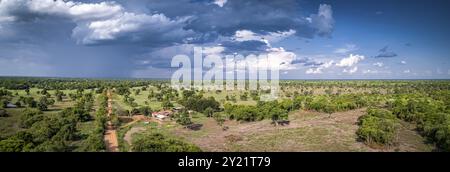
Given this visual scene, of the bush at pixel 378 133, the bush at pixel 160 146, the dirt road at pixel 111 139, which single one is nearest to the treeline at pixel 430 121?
the bush at pixel 378 133

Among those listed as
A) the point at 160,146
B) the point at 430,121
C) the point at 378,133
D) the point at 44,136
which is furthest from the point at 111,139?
the point at 430,121

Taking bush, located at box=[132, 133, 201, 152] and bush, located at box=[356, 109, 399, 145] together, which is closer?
bush, located at box=[132, 133, 201, 152]

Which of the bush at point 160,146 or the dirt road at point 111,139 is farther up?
the bush at point 160,146

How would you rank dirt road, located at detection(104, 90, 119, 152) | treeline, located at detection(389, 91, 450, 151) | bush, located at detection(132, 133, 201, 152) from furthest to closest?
dirt road, located at detection(104, 90, 119, 152) → treeline, located at detection(389, 91, 450, 151) → bush, located at detection(132, 133, 201, 152)

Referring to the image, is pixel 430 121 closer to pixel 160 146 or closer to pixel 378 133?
pixel 378 133

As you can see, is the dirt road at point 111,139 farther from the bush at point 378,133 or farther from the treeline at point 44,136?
the bush at point 378,133

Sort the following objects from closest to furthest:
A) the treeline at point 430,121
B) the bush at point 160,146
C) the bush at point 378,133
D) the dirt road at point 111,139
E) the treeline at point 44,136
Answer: the bush at point 160,146
the treeline at point 44,136
the treeline at point 430,121
the dirt road at point 111,139
the bush at point 378,133

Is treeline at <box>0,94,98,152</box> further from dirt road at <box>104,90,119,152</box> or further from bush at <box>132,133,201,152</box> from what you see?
bush at <box>132,133,201,152</box>

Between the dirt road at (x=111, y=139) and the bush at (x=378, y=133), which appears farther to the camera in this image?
the bush at (x=378, y=133)

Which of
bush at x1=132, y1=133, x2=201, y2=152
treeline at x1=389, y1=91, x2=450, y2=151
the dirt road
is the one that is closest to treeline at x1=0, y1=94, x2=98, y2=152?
the dirt road
